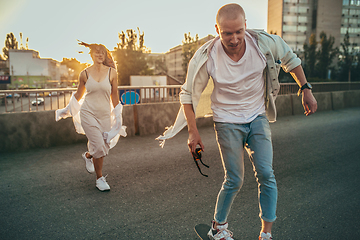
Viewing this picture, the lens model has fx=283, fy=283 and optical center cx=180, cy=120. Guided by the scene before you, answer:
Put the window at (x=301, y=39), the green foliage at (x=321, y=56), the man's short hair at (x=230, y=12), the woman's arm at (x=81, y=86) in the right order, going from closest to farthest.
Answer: the man's short hair at (x=230, y=12) < the woman's arm at (x=81, y=86) < the green foliage at (x=321, y=56) < the window at (x=301, y=39)

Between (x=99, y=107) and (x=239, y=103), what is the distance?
8.59 feet

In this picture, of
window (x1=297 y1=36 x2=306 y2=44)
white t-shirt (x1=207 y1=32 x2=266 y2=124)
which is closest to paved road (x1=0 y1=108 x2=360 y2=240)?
white t-shirt (x1=207 y1=32 x2=266 y2=124)

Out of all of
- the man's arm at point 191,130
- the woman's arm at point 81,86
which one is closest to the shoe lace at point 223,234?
the man's arm at point 191,130

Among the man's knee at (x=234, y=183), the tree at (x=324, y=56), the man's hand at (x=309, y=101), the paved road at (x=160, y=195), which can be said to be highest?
the tree at (x=324, y=56)

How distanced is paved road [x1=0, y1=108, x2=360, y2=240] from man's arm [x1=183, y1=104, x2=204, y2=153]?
1056mm

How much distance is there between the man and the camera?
243 centimetres

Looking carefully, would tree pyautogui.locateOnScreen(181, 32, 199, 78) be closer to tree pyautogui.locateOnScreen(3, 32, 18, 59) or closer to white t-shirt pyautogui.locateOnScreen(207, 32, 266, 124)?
white t-shirt pyautogui.locateOnScreen(207, 32, 266, 124)

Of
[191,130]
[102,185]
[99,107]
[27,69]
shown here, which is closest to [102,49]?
[99,107]

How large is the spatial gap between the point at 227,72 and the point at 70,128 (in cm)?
590

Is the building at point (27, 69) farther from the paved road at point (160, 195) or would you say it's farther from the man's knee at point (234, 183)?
the man's knee at point (234, 183)

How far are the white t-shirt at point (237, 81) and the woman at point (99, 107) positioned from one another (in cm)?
239

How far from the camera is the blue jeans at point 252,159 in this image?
95.0 inches

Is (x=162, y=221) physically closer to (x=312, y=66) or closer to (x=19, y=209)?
(x=19, y=209)

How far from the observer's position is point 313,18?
92062 mm
